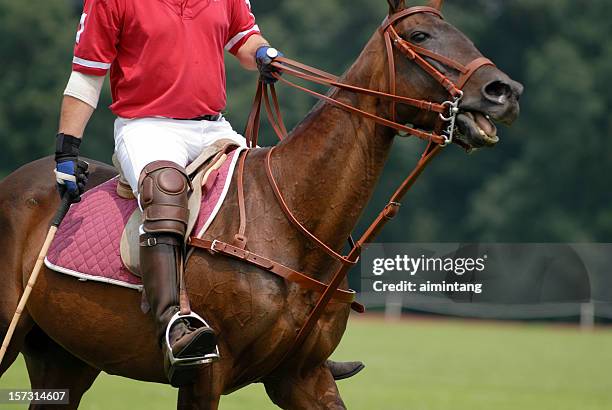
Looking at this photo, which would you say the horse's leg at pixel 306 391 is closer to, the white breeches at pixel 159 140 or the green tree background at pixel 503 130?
the white breeches at pixel 159 140

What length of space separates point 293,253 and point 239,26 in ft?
Answer: 5.29

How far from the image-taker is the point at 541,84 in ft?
120

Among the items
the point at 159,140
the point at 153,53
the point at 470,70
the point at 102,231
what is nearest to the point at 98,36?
the point at 153,53

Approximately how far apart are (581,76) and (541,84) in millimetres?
1370

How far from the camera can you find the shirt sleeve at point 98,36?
559 cm

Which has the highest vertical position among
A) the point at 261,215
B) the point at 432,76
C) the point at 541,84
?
the point at 541,84

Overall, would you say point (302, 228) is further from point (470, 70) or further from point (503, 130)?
point (503, 130)

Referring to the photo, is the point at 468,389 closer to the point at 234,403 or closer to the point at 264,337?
the point at 234,403

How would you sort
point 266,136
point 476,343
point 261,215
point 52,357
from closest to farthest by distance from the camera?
point 261,215 → point 52,357 → point 476,343 → point 266,136

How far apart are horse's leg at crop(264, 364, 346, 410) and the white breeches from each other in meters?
1.23

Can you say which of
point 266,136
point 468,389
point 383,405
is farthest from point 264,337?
point 266,136

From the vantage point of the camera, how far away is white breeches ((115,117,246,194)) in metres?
5.52

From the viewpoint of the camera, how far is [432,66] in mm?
5027

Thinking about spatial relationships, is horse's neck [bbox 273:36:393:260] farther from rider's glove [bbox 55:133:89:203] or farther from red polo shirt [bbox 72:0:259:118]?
rider's glove [bbox 55:133:89:203]
